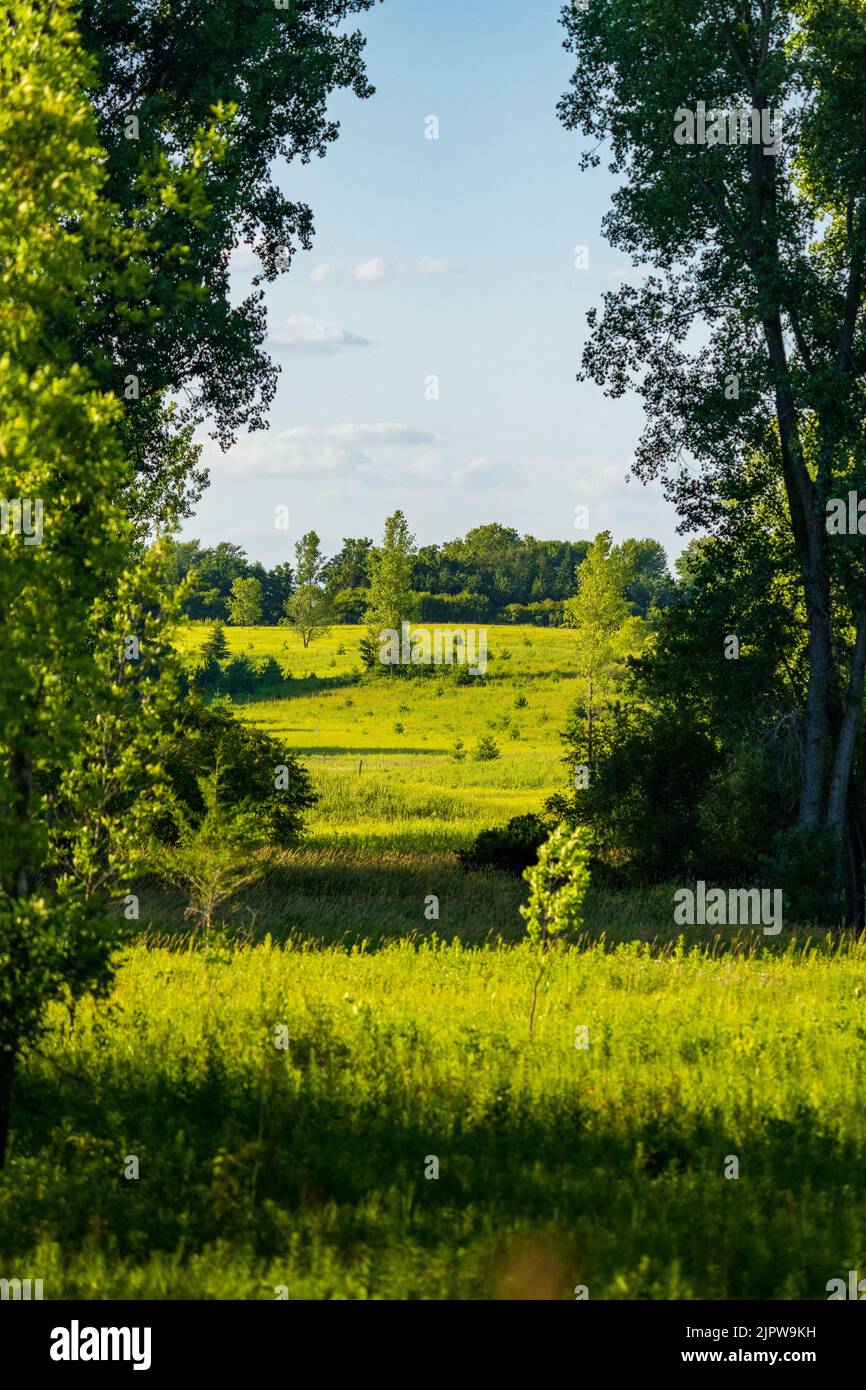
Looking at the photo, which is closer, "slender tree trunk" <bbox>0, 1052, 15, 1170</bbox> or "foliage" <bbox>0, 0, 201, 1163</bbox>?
"foliage" <bbox>0, 0, 201, 1163</bbox>

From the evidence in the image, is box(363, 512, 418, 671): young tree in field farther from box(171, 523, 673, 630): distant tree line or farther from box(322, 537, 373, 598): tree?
box(322, 537, 373, 598): tree

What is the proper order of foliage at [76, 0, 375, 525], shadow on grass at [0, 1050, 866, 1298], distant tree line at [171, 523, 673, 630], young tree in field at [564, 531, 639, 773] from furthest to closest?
distant tree line at [171, 523, 673, 630] < young tree in field at [564, 531, 639, 773] < foliage at [76, 0, 375, 525] < shadow on grass at [0, 1050, 866, 1298]

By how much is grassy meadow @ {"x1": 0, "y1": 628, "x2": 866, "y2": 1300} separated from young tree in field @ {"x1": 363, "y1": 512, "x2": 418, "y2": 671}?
91440 mm

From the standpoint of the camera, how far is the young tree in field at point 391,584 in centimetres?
10569

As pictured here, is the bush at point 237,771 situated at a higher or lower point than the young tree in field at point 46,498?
lower

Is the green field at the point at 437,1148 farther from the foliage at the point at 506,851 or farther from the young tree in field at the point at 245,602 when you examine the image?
the young tree in field at the point at 245,602

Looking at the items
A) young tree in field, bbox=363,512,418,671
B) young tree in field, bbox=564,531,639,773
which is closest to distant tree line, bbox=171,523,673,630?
young tree in field, bbox=363,512,418,671

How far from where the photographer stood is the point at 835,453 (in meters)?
20.9

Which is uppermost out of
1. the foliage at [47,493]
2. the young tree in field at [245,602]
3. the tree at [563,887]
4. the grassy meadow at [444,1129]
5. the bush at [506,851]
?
the young tree in field at [245,602]

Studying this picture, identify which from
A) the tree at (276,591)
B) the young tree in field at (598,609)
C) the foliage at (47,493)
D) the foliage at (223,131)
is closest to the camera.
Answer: the foliage at (47,493)

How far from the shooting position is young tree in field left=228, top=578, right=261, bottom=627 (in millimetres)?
140375

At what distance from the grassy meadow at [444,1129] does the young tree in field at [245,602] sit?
128 metres

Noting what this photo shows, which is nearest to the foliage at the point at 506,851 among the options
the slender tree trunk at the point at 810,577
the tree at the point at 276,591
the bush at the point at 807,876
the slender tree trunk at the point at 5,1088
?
the bush at the point at 807,876
